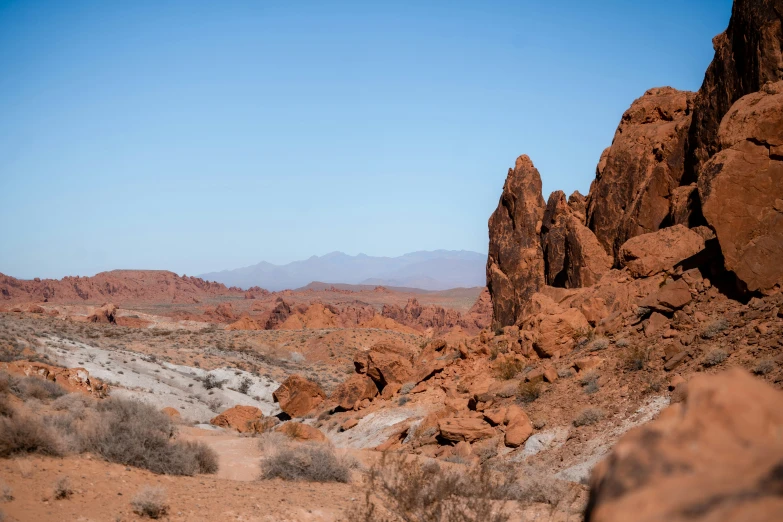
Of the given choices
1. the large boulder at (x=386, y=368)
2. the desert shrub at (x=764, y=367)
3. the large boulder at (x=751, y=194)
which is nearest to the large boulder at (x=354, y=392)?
the large boulder at (x=386, y=368)

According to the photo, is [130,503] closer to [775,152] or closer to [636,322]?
[636,322]

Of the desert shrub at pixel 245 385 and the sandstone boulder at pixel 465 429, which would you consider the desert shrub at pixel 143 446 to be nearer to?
the sandstone boulder at pixel 465 429

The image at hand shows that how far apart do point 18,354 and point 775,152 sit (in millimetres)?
28279

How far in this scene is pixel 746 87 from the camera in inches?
669

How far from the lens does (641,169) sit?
857 inches

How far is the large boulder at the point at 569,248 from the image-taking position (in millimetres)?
22438

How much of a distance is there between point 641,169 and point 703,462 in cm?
2153

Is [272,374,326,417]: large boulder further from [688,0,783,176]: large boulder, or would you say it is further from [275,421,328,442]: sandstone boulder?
[688,0,783,176]: large boulder

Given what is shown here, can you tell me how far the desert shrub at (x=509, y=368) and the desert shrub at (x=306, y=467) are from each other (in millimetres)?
8030

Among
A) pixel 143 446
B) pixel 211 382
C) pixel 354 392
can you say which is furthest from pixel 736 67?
pixel 211 382

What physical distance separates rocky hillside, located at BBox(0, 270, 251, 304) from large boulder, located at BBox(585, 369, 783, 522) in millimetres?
124432

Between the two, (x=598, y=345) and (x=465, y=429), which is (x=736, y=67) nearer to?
(x=598, y=345)

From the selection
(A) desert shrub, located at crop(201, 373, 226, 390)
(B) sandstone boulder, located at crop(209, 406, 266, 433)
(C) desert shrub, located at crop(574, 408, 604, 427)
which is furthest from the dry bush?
(A) desert shrub, located at crop(201, 373, 226, 390)

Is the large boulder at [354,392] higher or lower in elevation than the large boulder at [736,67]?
lower
